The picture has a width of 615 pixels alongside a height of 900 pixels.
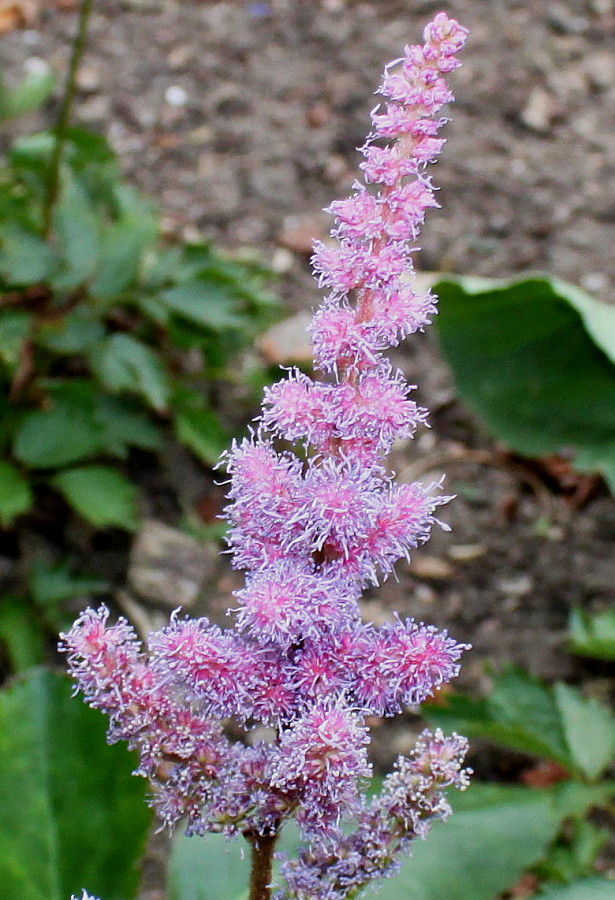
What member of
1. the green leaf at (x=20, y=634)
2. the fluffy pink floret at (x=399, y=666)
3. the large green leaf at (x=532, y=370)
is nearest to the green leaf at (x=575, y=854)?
the large green leaf at (x=532, y=370)

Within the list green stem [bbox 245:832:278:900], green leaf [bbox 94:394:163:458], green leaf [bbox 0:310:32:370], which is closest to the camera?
green stem [bbox 245:832:278:900]

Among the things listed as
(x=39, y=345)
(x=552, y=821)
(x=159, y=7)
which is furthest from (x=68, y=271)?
(x=159, y=7)

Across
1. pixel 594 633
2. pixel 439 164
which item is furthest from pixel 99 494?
pixel 439 164

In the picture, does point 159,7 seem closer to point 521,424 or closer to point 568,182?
point 568,182

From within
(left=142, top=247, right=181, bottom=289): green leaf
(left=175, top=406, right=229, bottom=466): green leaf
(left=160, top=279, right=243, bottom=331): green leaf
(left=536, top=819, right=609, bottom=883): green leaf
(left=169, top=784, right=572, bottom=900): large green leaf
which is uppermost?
(left=142, top=247, right=181, bottom=289): green leaf

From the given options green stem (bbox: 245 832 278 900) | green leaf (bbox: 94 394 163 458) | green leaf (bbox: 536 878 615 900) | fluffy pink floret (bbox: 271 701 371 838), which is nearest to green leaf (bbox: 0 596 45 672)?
green leaf (bbox: 94 394 163 458)

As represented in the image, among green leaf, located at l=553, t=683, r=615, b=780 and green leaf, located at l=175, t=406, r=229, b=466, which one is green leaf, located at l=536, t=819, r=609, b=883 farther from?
green leaf, located at l=175, t=406, r=229, b=466

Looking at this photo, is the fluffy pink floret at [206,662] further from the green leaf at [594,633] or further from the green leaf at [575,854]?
the green leaf at [594,633]
